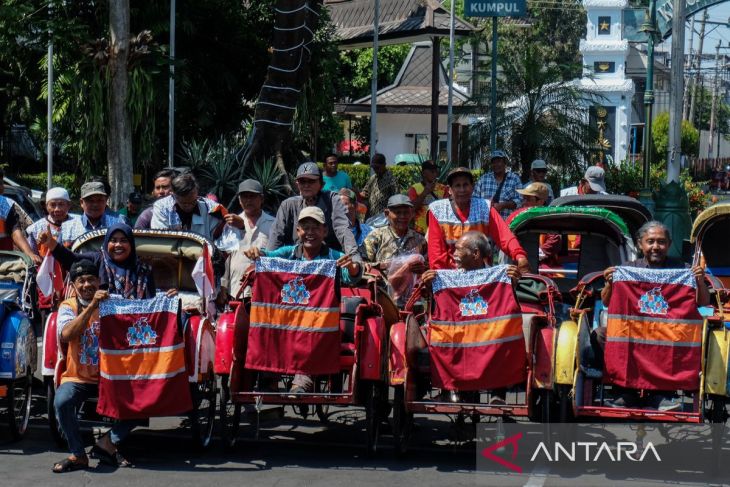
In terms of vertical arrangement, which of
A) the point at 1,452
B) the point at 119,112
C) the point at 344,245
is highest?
the point at 119,112

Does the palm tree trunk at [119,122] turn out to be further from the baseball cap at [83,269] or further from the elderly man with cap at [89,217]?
the baseball cap at [83,269]

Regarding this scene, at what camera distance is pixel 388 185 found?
17922mm

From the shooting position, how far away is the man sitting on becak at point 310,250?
9.08 meters

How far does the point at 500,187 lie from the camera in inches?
604

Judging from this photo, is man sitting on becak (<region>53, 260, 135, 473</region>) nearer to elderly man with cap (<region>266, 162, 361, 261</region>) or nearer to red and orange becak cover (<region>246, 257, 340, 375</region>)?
red and orange becak cover (<region>246, 257, 340, 375</region>)

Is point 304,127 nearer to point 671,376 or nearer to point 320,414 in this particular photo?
point 320,414

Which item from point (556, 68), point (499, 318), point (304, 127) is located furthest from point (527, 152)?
point (499, 318)

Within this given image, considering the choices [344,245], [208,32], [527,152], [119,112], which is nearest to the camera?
[344,245]

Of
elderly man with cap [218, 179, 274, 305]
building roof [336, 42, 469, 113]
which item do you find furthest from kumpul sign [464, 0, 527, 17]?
building roof [336, 42, 469, 113]

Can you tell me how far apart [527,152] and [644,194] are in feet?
9.42

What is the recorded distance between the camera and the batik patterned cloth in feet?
28.0

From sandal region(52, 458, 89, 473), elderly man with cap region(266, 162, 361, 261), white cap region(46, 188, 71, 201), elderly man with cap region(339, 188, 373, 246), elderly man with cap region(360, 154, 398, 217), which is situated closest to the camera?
sandal region(52, 458, 89, 473)

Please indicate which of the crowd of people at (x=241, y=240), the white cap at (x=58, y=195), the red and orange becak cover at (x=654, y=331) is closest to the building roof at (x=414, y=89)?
the white cap at (x=58, y=195)

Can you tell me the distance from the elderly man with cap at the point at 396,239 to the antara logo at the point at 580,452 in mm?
1999
